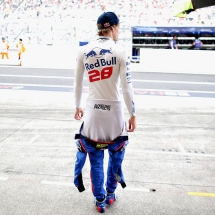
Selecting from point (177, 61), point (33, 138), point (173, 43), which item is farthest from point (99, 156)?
point (173, 43)

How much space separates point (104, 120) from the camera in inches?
112

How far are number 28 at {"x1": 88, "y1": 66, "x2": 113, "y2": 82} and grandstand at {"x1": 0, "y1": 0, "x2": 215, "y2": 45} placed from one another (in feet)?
64.4

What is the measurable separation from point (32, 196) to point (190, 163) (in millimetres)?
2290

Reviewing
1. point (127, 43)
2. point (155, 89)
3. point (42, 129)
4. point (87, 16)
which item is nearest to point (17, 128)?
point (42, 129)

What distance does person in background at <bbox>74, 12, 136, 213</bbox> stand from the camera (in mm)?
2701

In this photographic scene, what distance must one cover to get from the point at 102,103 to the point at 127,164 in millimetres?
1692

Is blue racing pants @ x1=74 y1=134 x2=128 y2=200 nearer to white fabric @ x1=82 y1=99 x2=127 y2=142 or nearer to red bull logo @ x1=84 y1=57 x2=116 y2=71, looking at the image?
white fabric @ x1=82 y1=99 x2=127 y2=142

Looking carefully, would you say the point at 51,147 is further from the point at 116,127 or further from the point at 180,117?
the point at 180,117

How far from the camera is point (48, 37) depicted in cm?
2397

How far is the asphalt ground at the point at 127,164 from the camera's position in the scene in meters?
3.17

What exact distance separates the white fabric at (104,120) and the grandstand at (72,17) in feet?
64.3

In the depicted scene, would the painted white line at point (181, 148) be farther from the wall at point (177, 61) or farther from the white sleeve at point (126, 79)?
the wall at point (177, 61)

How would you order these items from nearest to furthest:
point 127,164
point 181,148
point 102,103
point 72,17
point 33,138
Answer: point 102,103 → point 127,164 → point 181,148 → point 33,138 → point 72,17

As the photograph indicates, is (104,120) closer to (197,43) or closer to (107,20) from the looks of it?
(107,20)
